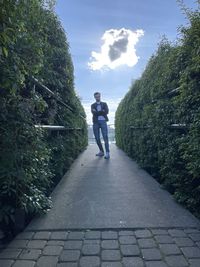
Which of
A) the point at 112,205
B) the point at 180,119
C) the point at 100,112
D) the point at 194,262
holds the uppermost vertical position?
the point at 100,112

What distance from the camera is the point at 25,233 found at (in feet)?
10.2

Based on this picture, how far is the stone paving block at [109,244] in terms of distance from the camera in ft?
9.10

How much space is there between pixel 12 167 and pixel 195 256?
1730mm

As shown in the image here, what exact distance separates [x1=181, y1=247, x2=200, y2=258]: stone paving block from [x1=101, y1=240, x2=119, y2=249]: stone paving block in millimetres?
579

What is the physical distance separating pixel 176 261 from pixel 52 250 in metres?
1.04

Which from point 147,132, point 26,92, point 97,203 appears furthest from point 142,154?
point 26,92

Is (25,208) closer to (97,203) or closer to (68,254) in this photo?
(68,254)

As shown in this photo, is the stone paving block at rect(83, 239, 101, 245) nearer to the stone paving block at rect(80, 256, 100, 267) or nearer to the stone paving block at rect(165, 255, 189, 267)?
the stone paving block at rect(80, 256, 100, 267)

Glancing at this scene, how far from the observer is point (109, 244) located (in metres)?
2.83

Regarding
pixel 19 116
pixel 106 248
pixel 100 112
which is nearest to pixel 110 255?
pixel 106 248

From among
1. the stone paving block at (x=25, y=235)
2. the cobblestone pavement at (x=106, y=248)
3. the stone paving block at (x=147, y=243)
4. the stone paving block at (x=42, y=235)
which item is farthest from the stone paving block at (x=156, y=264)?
the stone paving block at (x=25, y=235)

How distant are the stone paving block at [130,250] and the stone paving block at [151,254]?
0.19 feet

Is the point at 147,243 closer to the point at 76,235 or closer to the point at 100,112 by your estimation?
the point at 76,235

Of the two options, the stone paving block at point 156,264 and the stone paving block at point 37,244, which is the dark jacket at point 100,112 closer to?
the stone paving block at point 37,244
